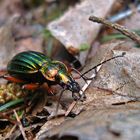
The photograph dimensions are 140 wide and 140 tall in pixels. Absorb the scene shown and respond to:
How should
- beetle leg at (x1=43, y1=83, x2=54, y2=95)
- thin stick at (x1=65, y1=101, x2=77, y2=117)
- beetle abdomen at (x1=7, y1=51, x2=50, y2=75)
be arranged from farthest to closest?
beetle abdomen at (x1=7, y1=51, x2=50, y2=75) < beetle leg at (x1=43, y1=83, x2=54, y2=95) < thin stick at (x1=65, y1=101, x2=77, y2=117)

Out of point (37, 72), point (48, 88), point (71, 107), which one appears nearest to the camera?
point (71, 107)

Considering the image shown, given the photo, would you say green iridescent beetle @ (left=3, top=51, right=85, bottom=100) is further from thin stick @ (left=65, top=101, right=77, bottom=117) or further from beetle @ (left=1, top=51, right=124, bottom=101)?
thin stick @ (left=65, top=101, right=77, bottom=117)

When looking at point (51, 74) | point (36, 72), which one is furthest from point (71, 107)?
point (36, 72)

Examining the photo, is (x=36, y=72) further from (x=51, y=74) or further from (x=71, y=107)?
(x=71, y=107)

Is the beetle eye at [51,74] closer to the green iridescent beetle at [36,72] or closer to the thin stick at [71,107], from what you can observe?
the green iridescent beetle at [36,72]

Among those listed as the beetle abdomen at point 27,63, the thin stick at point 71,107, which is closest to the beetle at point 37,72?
the beetle abdomen at point 27,63

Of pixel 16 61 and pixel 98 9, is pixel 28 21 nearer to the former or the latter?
pixel 98 9

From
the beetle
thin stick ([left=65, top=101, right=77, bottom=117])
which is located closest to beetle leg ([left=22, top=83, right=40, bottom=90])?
the beetle
